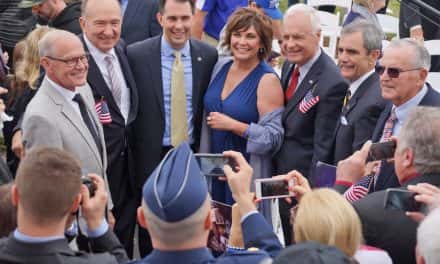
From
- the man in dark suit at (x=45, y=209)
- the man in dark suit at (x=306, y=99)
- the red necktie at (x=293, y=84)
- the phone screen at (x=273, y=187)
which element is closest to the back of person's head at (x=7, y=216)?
the man in dark suit at (x=45, y=209)

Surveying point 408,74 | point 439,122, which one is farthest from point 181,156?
point 408,74

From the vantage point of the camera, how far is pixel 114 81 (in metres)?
5.52

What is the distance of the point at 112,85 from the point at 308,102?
1.36 metres

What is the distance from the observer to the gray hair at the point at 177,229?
111 inches

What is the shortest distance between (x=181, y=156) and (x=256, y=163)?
262cm

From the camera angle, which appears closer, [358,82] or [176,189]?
[176,189]

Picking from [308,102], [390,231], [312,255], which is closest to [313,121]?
[308,102]

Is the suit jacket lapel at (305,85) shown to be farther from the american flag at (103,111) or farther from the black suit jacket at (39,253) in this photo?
the black suit jacket at (39,253)

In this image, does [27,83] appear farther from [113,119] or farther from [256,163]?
[256,163]

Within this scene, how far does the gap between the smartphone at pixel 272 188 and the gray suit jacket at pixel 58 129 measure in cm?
128

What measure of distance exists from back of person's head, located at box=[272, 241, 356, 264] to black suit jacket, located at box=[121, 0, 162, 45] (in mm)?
5139

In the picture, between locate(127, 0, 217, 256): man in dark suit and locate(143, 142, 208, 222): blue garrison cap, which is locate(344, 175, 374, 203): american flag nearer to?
locate(143, 142, 208, 222): blue garrison cap

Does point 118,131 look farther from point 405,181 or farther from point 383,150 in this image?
point 405,181

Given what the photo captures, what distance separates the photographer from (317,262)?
2.39 metres
